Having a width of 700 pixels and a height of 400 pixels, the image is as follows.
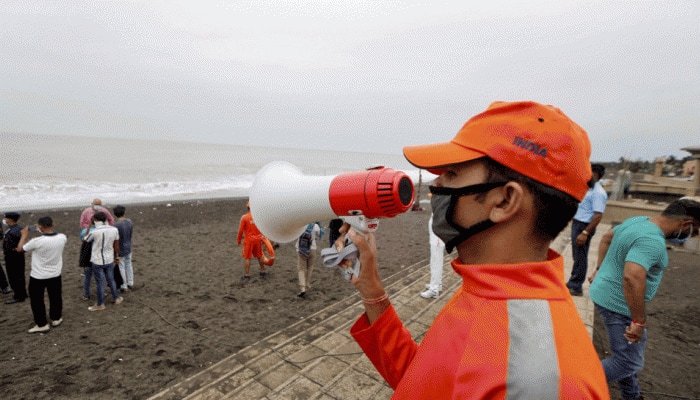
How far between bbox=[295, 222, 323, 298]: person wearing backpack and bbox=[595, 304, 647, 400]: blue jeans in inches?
176

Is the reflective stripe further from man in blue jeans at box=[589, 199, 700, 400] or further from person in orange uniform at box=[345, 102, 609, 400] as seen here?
man in blue jeans at box=[589, 199, 700, 400]

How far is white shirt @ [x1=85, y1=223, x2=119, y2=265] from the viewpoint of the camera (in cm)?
557

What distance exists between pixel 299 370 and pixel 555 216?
11.8 feet

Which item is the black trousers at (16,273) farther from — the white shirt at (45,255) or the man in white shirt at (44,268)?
the white shirt at (45,255)

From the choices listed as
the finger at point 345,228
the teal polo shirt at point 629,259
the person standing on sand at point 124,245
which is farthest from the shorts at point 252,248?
the finger at point 345,228

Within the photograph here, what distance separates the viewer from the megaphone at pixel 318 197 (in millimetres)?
1374

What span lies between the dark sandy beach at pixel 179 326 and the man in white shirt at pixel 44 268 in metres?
0.34

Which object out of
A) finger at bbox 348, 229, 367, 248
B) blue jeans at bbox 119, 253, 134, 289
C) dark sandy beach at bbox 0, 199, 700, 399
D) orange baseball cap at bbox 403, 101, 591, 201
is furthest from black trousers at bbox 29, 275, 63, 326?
orange baseball cap at bbox 403, 101, 591, 201

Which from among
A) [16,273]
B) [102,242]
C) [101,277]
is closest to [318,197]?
[102,242]

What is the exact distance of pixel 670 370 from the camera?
4.15m

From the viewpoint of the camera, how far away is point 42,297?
16.9 feet

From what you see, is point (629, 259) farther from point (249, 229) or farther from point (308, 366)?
point (249, 229)

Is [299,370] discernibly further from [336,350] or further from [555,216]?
[555,216]

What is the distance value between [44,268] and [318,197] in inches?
220
